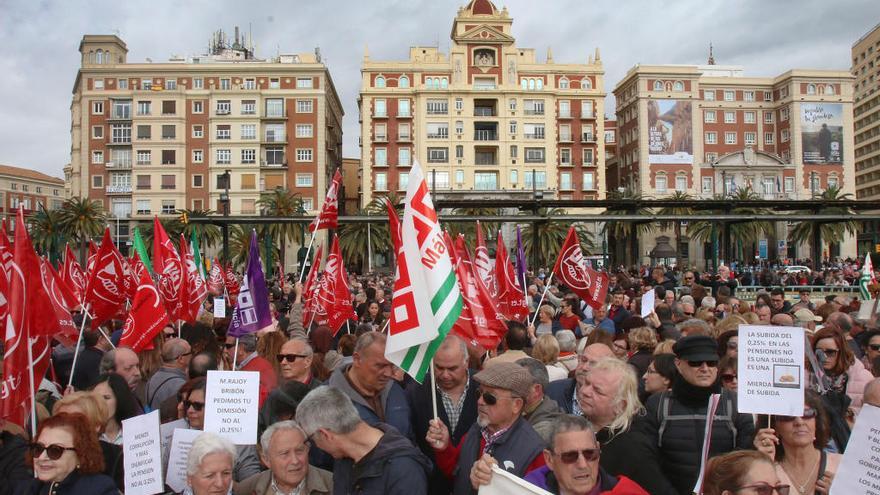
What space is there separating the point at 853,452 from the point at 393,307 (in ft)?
8.51

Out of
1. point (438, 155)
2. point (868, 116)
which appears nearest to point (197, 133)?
point (438, 155)

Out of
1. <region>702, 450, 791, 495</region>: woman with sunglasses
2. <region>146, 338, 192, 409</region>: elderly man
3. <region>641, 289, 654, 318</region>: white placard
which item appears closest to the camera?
<region>702, 450, 791, 495</region>: woman with sunglasses

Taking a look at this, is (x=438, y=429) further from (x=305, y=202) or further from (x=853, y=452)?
(x=305, y=202)

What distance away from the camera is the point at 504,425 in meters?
4.18

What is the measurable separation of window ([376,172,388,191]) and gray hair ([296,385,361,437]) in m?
64.4

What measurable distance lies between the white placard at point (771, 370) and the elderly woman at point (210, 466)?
9.13ft

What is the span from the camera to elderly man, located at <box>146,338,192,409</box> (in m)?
6.46

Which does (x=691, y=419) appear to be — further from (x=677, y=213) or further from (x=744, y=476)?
(x=677, y=213)

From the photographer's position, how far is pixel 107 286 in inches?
A: 425

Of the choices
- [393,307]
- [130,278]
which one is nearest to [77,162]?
[130,278]

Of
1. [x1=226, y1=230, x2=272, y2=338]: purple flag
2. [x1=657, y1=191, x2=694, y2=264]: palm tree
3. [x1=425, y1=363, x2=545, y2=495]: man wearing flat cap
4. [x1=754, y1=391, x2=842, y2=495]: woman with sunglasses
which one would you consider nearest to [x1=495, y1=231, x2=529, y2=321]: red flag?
[x1=226, y1=230, x2=272, y2=338]: purple flag

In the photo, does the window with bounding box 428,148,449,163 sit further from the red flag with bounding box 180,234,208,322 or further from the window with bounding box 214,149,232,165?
the red flag with bounding box 180,234,208,322

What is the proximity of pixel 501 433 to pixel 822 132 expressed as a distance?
3374 inches

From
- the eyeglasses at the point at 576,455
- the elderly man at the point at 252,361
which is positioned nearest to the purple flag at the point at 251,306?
the elderly man at the point at 252,361
